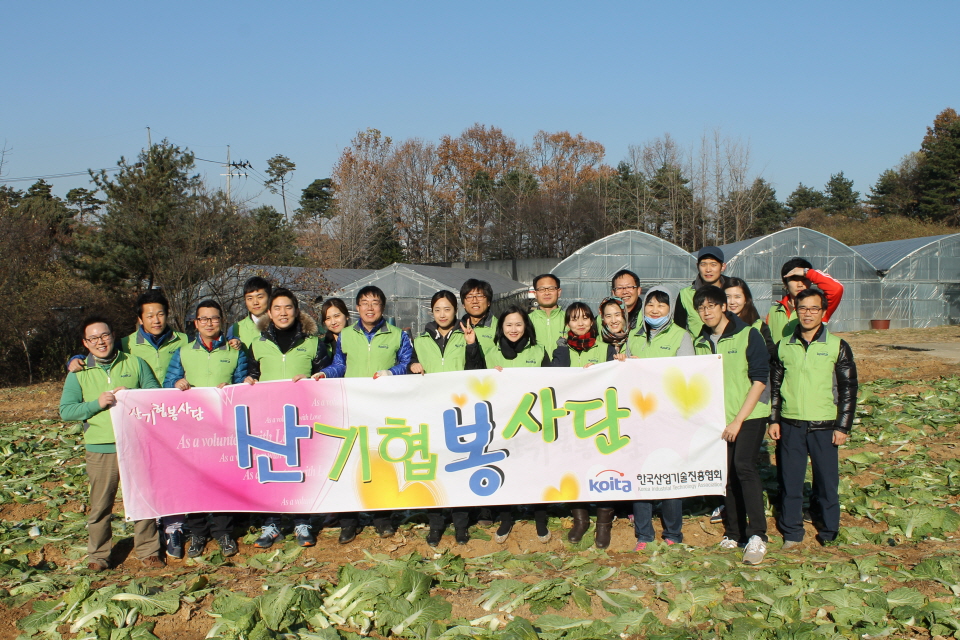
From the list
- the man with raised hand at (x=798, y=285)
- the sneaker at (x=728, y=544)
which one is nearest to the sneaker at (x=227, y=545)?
the sneaker at (x=728, y=544)

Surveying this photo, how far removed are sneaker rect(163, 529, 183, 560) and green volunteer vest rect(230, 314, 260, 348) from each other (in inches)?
61.9

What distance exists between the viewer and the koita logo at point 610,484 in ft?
16.7

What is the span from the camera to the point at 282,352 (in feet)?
17.5

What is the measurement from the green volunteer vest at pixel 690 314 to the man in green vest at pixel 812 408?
0.63 metres

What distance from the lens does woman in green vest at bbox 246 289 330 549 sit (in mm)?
5270

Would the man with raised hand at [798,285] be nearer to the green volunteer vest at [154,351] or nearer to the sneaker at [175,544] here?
the green volunteer vest at [154,351]

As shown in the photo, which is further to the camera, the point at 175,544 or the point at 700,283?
the point at 700,283

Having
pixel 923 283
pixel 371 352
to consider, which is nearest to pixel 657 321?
pixel 371 352

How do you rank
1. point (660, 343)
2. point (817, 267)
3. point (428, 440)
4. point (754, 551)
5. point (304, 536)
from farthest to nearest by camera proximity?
point (817, 267)
point (304, 536)
point (428, 440)
point (660, 343)
point (754, 551)

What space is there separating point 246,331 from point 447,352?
5.72 feet

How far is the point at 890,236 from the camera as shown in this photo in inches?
1772

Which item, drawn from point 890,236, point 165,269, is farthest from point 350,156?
point 890,236

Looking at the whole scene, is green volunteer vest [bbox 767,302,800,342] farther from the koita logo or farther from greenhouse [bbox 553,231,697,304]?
greenhouse [bbox 553,231,697,304]

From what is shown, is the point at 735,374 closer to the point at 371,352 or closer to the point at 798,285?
the point at 798,285
